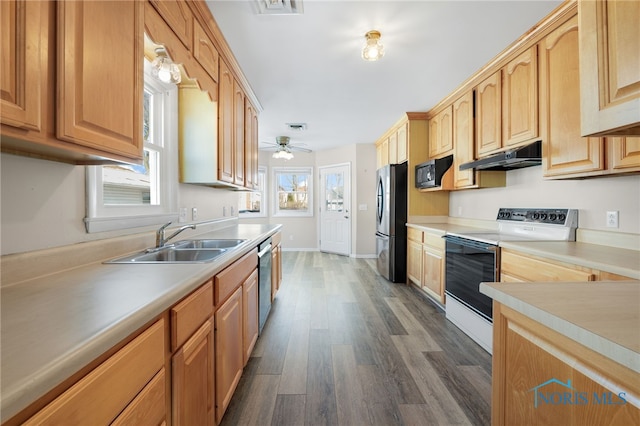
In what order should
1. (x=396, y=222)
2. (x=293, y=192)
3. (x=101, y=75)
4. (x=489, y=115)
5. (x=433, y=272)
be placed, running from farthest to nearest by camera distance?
(x=293, y=192) → (x=396, y=222) → (x=433, y=272) → (x=489, y=115) → (x=101, y=75)

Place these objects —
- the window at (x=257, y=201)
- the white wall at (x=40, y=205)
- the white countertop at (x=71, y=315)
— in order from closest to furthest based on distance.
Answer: the white countertop at (x=71, y=315) → the white wall at (x=40, y=205) → the window at (x=257, y=201)

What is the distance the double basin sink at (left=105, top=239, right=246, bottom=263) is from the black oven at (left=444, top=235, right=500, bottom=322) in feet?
6.28

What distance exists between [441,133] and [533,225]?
1729mm

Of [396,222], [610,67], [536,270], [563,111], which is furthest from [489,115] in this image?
[610,67]

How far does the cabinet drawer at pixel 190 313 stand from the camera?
0.94 meters

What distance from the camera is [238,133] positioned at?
2777 millimetres

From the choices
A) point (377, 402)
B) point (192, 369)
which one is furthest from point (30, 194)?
point (377, 402)

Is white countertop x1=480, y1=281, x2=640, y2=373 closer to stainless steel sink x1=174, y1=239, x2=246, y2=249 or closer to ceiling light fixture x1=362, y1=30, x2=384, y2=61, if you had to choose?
stainless steel sink x1=174, y1=239, x2=246, y2=249

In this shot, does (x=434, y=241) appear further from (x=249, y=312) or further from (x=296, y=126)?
(x=296, y=126)

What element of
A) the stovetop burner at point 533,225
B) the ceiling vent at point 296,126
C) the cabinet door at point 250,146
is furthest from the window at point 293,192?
the stovetop burner at point 533,225

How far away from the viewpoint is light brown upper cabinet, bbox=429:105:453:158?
336 centimetres

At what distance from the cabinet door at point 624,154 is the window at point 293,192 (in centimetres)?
547

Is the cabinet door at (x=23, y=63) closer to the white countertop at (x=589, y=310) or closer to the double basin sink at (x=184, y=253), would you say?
the double basin sink at (x=184, y=253)

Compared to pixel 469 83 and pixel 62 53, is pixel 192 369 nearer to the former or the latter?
pixel 62 53
